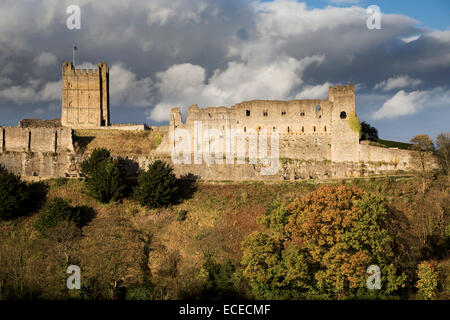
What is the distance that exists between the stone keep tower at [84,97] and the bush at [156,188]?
27791 millimetres

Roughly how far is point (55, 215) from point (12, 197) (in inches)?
203

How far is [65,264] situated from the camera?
3316 centimetres

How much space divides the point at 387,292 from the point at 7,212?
3064cm

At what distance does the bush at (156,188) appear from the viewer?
4044 centimetres

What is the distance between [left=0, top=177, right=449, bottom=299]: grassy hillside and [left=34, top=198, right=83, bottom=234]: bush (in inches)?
44.8

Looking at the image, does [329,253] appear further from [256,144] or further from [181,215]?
[256,144]

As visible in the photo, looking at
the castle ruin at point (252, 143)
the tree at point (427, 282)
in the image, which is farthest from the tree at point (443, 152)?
the tree at point (427, 282)

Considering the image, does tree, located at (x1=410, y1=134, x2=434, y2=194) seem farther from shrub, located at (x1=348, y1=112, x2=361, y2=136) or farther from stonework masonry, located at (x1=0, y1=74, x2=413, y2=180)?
shrub, located at (x1=348, y1=112, x2=361, y2=136)

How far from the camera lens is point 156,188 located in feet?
134

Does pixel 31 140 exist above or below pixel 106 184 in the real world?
above

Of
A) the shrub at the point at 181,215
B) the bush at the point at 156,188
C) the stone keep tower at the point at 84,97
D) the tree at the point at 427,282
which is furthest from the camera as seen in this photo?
the stone keep tower at the point at 84,97

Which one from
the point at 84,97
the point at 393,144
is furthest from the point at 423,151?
the point at 84,97

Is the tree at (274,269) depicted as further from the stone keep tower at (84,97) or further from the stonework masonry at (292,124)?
the stone keep tower at (84,97)
